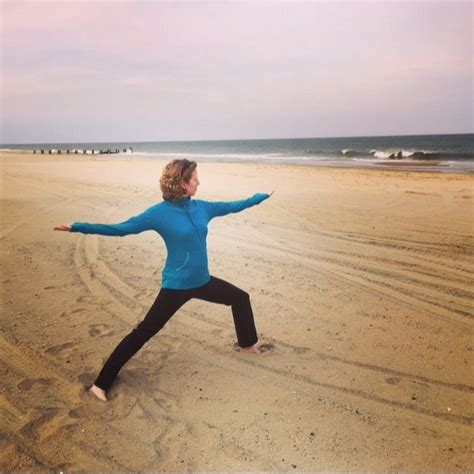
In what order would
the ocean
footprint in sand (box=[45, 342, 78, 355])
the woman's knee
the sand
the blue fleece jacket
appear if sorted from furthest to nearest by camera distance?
the ocean → footprint in sand (box=[45, 342, 78, 355]) → the woman's knee → the blue fleece jacket → the sand

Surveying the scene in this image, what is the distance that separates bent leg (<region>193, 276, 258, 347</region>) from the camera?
12.8ft

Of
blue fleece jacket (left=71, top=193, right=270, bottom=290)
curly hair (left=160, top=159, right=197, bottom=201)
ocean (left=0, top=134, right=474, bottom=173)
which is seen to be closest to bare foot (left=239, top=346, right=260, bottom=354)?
blue fleece jacket (left=71, top=193, right=270, bottom=290)

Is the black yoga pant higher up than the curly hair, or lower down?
lower down

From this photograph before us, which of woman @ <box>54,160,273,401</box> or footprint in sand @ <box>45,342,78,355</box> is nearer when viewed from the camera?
woman @ <box>54,160,273,401</box>

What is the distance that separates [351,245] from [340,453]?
5392 mm

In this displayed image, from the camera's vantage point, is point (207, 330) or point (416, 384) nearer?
point (416, 384)

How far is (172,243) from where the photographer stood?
3590mm

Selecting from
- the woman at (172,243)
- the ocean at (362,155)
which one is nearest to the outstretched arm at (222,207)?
the woman at (172,243)

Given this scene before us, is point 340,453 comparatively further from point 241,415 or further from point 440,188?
point 440,188

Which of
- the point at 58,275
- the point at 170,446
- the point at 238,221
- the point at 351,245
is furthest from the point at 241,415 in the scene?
the point at 238,221

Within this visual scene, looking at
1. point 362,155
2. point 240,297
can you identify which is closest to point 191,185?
point 240,297

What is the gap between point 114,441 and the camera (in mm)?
3096

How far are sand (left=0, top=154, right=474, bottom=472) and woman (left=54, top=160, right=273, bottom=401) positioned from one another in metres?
0.36

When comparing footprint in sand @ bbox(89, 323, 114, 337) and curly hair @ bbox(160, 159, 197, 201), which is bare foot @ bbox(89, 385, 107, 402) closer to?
footprint in sand @ bbox(89, 323, 114, 337)
